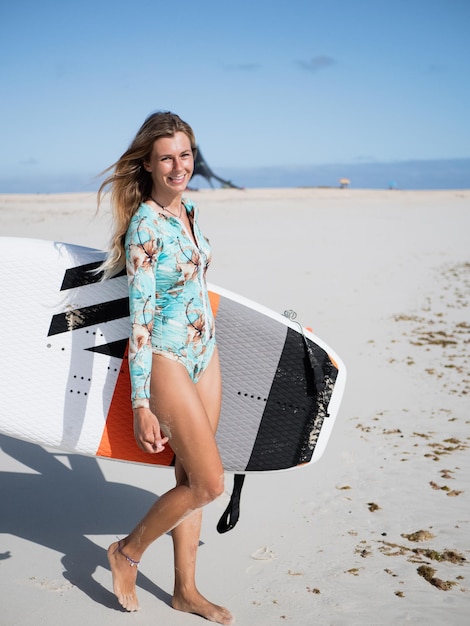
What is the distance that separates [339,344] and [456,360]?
1.12 m

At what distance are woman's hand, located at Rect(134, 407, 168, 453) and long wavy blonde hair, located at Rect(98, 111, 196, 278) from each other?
0.61m

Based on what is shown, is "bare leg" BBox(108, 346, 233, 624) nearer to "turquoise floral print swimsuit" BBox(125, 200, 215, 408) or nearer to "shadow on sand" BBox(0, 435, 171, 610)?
"turquoise floral print swimsuit" BBox(125, 200, 215, 408)

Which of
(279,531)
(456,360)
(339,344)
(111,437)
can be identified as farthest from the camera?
(339,344)

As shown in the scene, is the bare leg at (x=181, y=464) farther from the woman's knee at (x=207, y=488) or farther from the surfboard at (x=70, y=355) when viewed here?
the surfboard at (x=70, y=355)

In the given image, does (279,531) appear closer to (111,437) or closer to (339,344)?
(111,437)

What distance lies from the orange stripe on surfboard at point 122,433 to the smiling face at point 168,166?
0.74m

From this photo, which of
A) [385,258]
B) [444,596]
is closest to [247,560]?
[444,596]

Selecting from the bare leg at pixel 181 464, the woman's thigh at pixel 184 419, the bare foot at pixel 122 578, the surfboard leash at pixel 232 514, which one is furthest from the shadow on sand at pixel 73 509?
the woman's thigh at pixel 184 419

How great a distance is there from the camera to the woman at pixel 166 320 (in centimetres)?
208

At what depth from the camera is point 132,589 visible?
2414mm

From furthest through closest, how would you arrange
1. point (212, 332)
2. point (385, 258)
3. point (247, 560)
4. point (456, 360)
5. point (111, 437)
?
point (385, 258) → point (456, 360) → point (247, 560) → point (111, 437) → point (212, 332)

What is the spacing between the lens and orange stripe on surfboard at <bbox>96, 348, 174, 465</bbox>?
8.47 ft

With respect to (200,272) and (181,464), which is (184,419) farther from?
(200,272)

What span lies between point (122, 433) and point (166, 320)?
66cm
